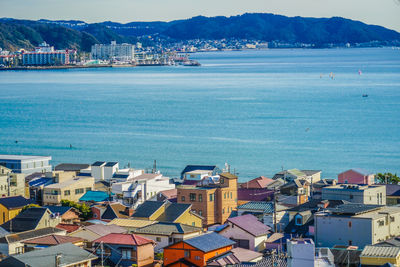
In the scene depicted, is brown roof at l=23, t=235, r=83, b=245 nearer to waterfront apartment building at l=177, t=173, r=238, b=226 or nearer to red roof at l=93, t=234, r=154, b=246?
red roof at l=93, t=234, r=154, b=246

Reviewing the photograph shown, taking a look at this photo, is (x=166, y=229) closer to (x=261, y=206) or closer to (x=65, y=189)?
(x=261, y=206)

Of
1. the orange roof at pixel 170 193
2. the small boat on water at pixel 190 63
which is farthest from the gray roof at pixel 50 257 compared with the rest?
the small boat on water at pixel 190 63

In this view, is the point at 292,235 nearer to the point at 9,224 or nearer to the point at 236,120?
the point at 9,224

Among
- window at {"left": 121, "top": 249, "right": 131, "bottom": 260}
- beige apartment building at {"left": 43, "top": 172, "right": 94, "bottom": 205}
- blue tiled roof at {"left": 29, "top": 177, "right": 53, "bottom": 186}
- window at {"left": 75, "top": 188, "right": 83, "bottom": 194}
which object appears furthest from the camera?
blue tiled roof at {"left": 29, "top": 177, "right": 53, "bottom": 186}

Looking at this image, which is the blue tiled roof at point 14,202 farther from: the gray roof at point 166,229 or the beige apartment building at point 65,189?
the gray roof at point 166,229

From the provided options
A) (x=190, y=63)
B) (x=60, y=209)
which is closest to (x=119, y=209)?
(x=60, y=209)

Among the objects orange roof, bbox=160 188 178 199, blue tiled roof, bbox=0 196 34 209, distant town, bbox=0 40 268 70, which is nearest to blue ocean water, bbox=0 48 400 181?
orange roof, bbox=160 188 178 199

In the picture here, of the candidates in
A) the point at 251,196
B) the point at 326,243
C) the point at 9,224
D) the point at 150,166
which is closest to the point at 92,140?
the point at 150,166
